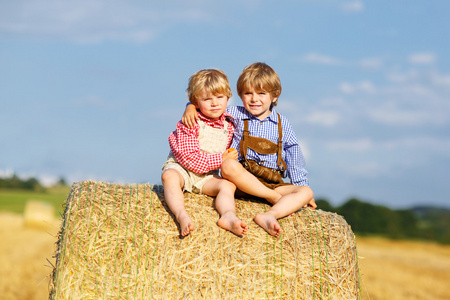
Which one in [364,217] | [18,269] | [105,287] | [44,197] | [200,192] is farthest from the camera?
[44,197]

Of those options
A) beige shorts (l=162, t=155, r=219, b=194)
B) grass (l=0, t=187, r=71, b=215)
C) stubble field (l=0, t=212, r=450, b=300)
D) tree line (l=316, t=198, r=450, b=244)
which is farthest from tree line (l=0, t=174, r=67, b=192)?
beige shorts (l=162, t=155, r=219, b=194)

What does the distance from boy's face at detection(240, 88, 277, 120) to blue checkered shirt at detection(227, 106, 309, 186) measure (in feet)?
0.33

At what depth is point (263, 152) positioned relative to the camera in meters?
4.40

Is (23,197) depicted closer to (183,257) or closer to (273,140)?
(273,140)

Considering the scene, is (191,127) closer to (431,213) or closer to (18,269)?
(18,269)

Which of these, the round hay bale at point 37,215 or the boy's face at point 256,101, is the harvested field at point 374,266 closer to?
the round hay bale at point 37,215

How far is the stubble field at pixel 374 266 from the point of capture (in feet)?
28.1

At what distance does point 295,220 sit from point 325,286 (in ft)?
1.83

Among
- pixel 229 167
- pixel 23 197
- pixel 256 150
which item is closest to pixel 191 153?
pixel 229 167

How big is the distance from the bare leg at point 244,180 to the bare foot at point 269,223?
23cm

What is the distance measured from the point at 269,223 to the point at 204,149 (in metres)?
0.82

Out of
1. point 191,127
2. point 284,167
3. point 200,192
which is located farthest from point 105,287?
point 284,167

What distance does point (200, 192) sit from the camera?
429 cm

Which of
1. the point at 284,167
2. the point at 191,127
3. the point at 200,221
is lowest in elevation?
the point at 200,221
